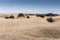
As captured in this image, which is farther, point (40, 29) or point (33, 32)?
point (40, 29)

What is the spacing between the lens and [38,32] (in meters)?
12.1

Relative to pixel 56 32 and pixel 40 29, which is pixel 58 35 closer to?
pixel 56 32

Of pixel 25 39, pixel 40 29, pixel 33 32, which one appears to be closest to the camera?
pixel 25 39

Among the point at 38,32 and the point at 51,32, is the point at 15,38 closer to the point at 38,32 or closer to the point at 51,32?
the point at 38,32

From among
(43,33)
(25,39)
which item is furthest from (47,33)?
(25,39)

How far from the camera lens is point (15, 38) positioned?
9.25 m

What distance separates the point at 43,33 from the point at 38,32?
0.38 meters

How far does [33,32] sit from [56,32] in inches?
80.4

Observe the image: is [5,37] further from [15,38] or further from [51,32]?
[51,32]

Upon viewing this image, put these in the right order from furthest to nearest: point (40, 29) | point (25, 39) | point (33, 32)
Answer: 1. point (40, 29)
2. point (33, 32)
3. point (25, 39)

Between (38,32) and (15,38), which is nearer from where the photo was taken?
(15,38)

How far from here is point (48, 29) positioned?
1318 cm

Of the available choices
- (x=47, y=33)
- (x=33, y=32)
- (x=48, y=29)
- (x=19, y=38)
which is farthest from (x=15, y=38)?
(x=48, y=29)

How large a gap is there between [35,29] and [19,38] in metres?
3.63
